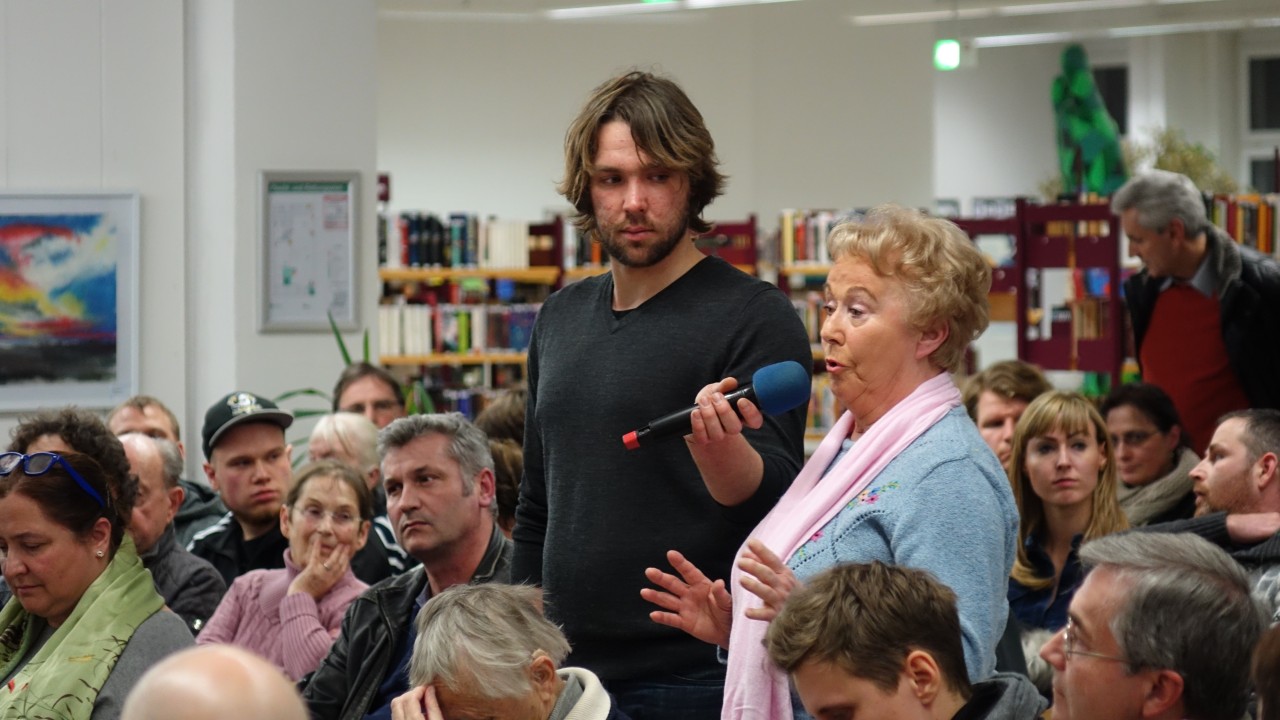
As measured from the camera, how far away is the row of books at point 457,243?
33.2ft

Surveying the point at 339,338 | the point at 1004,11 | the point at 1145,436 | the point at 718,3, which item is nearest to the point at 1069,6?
the point at 1004,11

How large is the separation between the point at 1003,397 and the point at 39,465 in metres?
2.81

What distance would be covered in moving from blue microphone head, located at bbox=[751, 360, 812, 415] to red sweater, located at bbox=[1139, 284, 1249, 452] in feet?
11.8

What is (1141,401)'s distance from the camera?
179 inches

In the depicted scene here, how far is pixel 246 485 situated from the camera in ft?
13.9

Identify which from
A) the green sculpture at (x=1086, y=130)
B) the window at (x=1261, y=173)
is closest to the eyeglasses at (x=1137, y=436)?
the green sculpture at (x=1086, y=130)

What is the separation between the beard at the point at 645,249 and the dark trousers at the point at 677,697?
0.60 metres

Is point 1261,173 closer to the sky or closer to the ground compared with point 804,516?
closer to the sky

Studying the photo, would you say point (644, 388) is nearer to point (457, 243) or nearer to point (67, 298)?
point (67, 298)

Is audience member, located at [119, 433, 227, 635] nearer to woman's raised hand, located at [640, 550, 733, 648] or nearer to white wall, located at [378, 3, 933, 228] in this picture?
woman's raised hand, located at [640, 550, 733, 648]

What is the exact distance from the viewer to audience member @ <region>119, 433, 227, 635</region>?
11.8 ft

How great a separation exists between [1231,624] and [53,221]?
20.6 ft

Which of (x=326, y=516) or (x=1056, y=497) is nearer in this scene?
(x=326, y=516)

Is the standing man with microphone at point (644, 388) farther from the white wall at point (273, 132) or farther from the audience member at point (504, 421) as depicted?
the white wall at point (273, 132)
